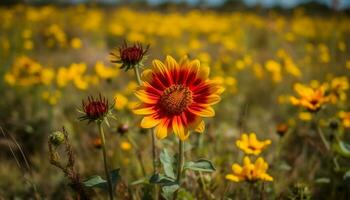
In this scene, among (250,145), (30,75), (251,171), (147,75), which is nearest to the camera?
(147,75)

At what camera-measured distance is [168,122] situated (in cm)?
143

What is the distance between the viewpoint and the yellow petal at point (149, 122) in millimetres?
1368

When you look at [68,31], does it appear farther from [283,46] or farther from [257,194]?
[257,194]

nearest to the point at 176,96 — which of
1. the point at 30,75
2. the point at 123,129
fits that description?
the point at 123,129

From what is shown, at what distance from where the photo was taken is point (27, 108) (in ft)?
11.7

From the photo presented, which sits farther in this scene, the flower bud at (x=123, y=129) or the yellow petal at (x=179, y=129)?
the flower bud at (x=123, y=129)

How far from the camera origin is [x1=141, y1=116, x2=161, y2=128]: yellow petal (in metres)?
1.37

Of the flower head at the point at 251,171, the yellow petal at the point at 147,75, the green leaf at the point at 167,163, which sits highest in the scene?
the yellow petal at the point at 147,75

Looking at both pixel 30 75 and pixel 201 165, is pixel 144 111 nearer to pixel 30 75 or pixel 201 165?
pixel 201 165

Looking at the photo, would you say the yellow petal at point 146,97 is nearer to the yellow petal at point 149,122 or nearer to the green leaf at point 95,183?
the yellow petal at point 149,122

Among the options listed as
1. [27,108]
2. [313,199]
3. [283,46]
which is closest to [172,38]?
[283,46]

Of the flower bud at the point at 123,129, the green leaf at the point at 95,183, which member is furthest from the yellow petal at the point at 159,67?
the flower bud at the point at 123,129

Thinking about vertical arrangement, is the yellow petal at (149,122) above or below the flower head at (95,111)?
below

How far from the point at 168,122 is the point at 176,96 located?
0.11 m
